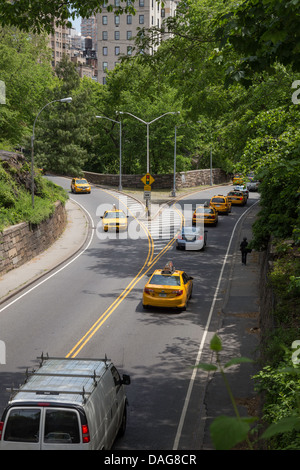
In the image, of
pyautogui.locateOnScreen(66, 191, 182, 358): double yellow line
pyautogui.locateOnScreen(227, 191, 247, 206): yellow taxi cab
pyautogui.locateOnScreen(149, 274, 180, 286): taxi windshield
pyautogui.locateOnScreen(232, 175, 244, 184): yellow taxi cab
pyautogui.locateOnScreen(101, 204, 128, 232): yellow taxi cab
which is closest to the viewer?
pyautogui.locateOnScreen(66, 191, 182, 358): double yellow line

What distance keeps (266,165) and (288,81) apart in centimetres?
809

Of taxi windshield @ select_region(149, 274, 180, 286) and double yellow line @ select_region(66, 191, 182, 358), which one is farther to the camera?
taxi windshield @ select_region(149, 274, 180, 286)

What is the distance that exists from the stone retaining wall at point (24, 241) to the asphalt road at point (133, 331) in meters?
2.94

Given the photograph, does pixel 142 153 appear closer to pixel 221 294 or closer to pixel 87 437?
pixel 221 294

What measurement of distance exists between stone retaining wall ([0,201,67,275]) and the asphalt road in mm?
2937

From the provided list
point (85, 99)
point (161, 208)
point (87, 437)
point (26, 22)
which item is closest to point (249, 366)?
point (87, 437)

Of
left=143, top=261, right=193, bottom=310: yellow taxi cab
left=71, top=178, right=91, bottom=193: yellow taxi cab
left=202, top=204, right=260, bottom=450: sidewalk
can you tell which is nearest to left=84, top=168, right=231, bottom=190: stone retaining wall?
left=71, top=178, right=91, bottom=193: yellow taxi cab

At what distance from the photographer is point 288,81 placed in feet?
81.5

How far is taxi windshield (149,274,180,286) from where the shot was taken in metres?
21.9

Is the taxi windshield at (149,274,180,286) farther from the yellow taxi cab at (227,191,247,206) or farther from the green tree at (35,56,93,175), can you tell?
the green tree at (35,56,93,175)

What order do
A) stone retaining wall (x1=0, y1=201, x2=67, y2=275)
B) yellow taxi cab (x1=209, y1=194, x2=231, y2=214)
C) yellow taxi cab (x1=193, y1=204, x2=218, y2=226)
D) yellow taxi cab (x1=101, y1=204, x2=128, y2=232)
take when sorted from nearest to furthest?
stone retaining wall (x1=0, y1=201, x2=67, y2=275), yellow taxi cab (x1=101, y1=204, x2=128, y2=232), yellow taxi cab (x1=193, y1=204, x2=218, y2=226), yellow taxi cab (x1=209, y1=194, x2=231, y2=214)

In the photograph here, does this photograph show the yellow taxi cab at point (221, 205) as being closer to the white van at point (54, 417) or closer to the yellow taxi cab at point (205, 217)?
the yellow taxi cab at point (205, 217)

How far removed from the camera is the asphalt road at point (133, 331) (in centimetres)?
1257

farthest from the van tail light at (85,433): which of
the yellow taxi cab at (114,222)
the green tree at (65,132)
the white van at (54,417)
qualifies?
the green tree at (65,132)
